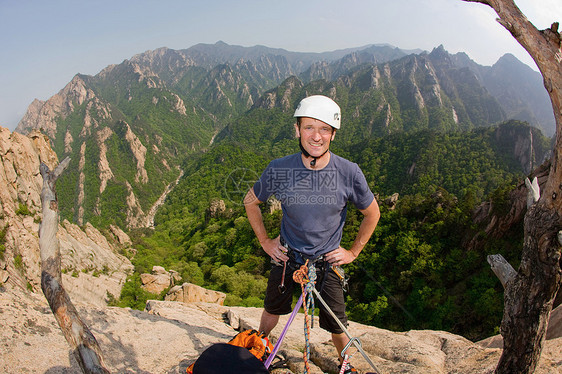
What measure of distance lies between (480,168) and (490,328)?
62.6 metres

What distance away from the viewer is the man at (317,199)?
11.0 ft

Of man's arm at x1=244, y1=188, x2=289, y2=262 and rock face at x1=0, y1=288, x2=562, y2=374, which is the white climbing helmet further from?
rock face at x1=0, y1=288, x2=562, y2=374

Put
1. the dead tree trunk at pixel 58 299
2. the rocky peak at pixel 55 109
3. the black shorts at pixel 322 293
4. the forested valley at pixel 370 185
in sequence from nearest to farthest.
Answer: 1. the dead tree trunk at pixel 58 299
2. the black shorts at pixel 322 293
3. the forested valley at pixel 370 185
4. the rocky peak at pixel 55 109

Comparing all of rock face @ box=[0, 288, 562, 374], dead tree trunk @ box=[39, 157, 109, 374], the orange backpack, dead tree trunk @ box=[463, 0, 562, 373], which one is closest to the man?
the orange backpack

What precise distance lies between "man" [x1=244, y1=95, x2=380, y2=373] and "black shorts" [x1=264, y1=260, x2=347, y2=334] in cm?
1

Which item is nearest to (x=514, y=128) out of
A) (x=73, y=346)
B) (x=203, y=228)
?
(x=203, y=228)

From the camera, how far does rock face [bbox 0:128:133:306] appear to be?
616 inches

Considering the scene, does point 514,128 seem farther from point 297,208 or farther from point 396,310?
point 297,208

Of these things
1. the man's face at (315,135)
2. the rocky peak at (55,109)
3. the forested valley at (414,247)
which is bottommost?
the forested valley at (414,247)

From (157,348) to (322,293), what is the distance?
324 cm

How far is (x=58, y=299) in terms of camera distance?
2666mm

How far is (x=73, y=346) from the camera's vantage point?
2.55m

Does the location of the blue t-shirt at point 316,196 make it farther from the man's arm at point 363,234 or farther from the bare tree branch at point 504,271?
the bare tree branch at point 504,271

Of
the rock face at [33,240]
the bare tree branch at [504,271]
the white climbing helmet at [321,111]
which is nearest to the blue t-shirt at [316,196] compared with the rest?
the white climbing helmet at [321,111]
